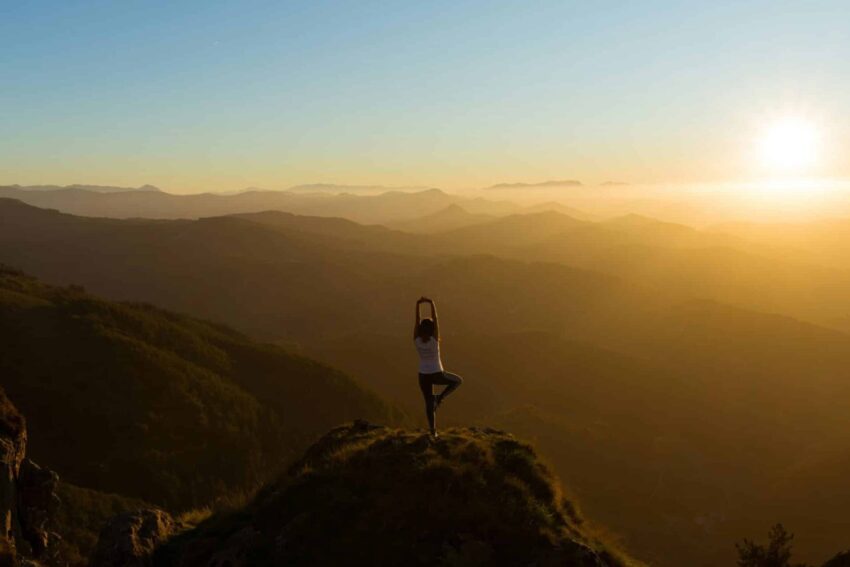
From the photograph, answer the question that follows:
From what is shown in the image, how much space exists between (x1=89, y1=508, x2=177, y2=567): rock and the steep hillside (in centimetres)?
36

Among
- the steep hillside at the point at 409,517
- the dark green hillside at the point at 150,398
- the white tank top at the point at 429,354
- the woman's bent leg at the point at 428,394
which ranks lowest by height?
the dark green hillside at the point at 150,398

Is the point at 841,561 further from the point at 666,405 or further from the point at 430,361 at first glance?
the point at 666,405

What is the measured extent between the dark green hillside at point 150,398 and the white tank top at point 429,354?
127 ft

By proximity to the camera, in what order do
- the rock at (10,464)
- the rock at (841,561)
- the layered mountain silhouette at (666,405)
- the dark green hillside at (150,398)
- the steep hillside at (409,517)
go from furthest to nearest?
the layered mountain silhouette at (666,405)
the dark green hillside at (150,398)
the rock at (10,464)
the rock at (841,561)
the steep hillside at (409,517)

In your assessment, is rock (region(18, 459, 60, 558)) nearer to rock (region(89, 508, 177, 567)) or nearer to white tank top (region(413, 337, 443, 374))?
rock (region(89, 508, 177, 567))

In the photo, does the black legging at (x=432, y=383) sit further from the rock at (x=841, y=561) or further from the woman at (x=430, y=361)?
the rock at (x=841, y=561)

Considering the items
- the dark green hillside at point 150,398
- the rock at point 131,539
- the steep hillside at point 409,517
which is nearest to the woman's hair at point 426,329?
the steep hillside at point 409,517

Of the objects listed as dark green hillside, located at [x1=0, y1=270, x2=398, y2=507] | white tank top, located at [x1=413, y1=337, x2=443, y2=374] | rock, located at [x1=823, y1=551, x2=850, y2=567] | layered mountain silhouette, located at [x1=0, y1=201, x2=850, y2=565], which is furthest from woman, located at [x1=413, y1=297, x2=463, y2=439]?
layered mountain silhouette, located at [x1=0, y1=201, x2=850, y2=565]

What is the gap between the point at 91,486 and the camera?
52469mm

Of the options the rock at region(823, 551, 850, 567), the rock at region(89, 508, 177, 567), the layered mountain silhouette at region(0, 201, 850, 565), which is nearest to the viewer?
the rock at region(89, 508, 177, 567)

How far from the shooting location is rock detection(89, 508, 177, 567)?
449 inches

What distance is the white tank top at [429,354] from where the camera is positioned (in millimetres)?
12930

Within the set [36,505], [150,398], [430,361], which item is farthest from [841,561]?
[150,398]

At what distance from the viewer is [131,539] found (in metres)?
11.6
